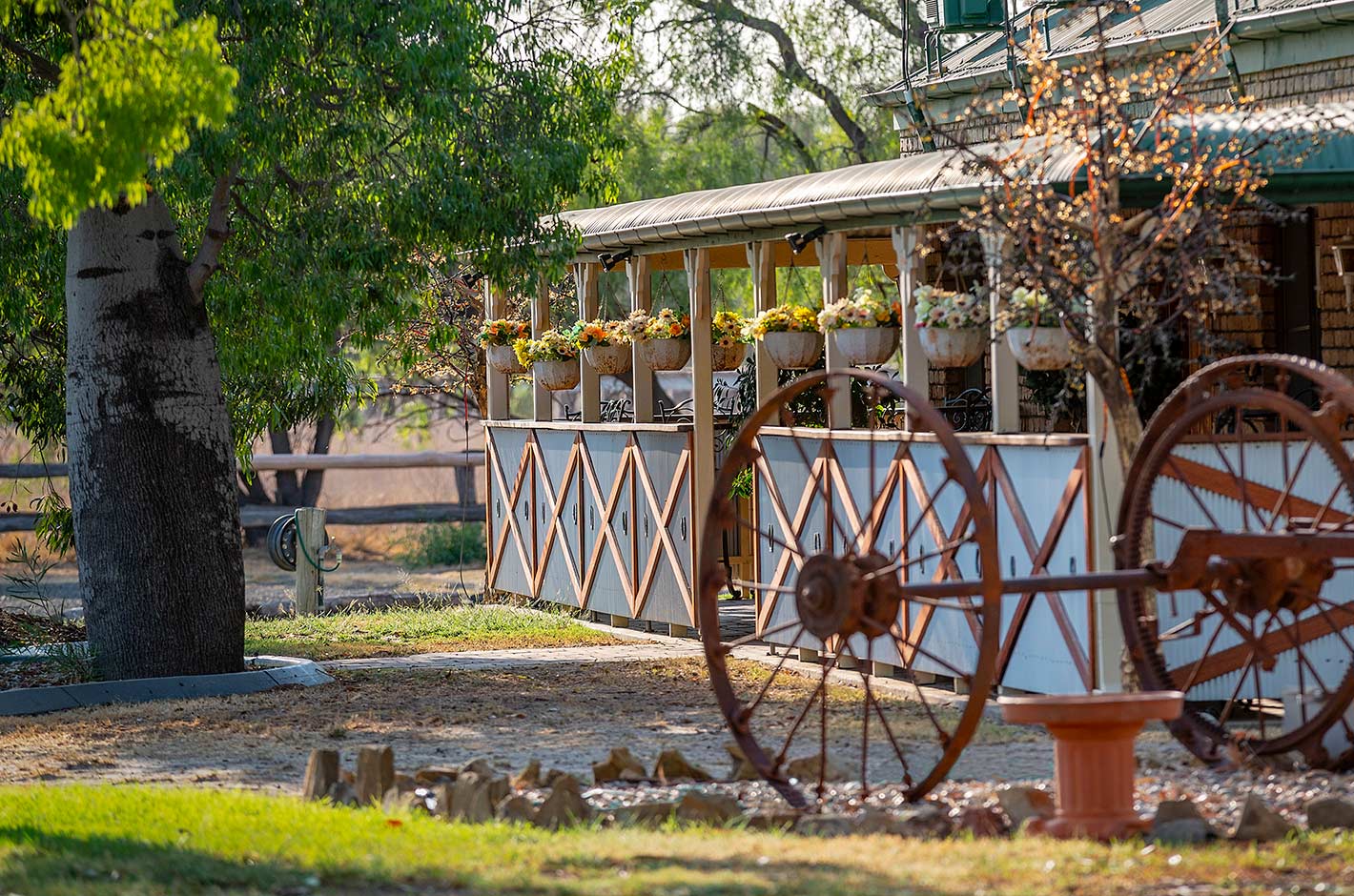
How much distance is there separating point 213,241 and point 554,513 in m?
4.69

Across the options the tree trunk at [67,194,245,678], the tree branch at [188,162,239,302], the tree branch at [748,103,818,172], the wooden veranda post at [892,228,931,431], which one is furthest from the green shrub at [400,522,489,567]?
the wooden veranda post at [892,228,931,431]

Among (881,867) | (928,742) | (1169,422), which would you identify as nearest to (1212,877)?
(881,867)

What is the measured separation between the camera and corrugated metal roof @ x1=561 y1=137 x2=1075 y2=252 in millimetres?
10094

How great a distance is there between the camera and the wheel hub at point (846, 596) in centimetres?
698

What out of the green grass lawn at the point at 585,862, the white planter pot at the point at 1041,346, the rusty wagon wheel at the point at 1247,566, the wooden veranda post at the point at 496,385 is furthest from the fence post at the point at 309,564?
the green grass lawn at the point at 585,862

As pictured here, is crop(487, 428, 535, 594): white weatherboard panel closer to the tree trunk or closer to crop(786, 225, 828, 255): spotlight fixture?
the tree trunk

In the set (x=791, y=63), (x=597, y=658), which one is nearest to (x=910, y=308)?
(x=597, y=658)

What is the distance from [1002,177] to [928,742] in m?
2.72

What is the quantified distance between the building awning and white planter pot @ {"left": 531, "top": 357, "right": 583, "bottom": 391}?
106 cm

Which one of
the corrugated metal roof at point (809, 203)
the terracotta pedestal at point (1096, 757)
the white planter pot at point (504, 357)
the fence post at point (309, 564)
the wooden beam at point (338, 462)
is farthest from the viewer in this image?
the wooden beam at point (338, 462)

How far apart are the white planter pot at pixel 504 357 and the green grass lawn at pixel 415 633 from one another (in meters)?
2.06

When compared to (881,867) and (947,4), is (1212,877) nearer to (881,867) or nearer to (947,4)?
(881,867)

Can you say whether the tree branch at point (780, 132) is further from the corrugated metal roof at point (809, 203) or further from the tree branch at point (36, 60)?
the tree branch at point (36, 60)

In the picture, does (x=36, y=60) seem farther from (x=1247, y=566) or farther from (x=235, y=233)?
(x=1247, y=566)
